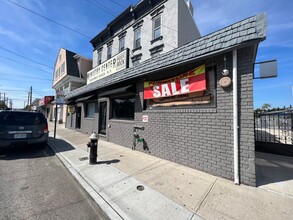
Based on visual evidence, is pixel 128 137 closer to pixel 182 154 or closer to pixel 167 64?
pixel 182 154

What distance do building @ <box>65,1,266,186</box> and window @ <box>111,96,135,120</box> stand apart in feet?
1.88

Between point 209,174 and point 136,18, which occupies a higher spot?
point 136,18

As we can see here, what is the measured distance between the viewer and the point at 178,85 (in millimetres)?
4734

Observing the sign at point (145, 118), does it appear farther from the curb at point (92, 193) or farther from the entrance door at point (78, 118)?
the entrance door at point (78, 118)

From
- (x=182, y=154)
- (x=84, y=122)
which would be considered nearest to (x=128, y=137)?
(x=182, y=154)

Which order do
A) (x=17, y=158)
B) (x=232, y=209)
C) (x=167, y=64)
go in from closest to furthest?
(x=232, y=209) < (x=167, y=64) < (x=17, y=158)

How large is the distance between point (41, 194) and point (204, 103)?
4523 mm

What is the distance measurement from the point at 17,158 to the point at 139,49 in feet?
33.0

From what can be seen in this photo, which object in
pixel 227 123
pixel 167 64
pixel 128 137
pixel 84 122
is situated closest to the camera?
pixel 227 123

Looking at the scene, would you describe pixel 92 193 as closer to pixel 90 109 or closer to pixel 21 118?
pixel 21 118

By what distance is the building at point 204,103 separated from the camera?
3.40 metres

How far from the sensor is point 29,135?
5.82m

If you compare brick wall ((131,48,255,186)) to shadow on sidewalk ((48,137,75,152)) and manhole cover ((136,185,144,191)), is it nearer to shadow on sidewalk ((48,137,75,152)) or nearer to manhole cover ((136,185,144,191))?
manhole cover ((136,185,144,191))

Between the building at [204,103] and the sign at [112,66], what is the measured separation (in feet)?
5.93
